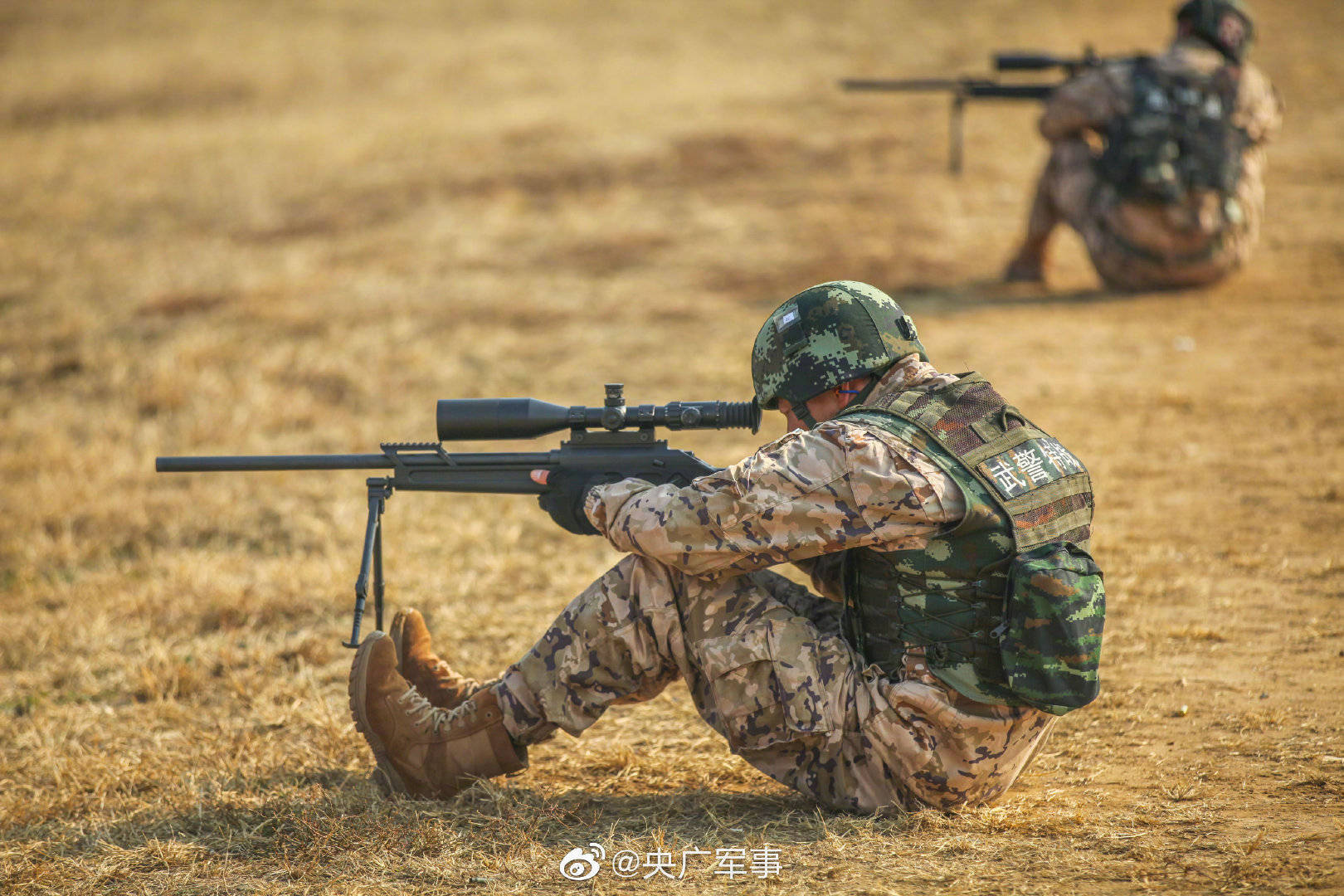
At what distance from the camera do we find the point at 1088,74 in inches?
435

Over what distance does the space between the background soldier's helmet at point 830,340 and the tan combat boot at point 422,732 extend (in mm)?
1397

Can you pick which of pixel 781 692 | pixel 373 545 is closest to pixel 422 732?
pixel 373 545

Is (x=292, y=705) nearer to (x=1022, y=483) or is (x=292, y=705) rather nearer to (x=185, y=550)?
(x=185, y=550)

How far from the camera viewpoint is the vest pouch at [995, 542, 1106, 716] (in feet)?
11.4

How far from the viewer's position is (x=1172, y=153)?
10641 mm

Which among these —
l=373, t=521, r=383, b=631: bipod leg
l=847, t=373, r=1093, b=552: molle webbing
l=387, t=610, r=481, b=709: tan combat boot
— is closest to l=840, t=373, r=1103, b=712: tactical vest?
l=847, t=373, r=1093, b=552: molle webbing

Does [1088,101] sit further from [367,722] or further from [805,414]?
[367,722]

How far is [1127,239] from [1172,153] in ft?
2.81

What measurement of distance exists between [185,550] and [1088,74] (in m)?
8.20

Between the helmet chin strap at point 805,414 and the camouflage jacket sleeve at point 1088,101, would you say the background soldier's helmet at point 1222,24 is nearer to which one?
the camouflage jacket sleeve at point 1088,101

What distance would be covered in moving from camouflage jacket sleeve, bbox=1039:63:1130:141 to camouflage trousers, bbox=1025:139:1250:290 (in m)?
0.28

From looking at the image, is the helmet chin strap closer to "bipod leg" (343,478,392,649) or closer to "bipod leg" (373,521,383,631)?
"bipod leg" (343,478,392,649)

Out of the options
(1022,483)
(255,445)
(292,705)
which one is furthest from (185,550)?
(1022,483)

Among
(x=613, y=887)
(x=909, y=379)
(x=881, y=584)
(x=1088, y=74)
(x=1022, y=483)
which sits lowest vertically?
(x=613, y=887)
